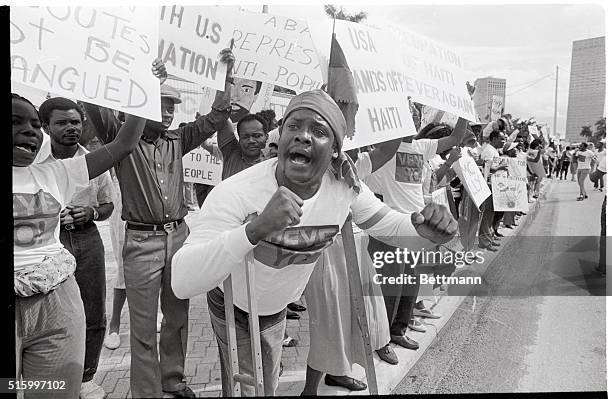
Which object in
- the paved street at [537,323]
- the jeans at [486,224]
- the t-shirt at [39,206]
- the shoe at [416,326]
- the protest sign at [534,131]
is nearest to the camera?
the t-shirt at [39,206]

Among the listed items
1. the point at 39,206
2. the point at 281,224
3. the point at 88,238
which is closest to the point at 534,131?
the point at 281,224

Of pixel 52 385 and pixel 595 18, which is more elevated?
pixel 595 18

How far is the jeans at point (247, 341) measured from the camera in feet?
7.31

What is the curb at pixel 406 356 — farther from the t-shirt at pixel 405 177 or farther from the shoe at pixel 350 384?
the t-shirt at pixel 405 177

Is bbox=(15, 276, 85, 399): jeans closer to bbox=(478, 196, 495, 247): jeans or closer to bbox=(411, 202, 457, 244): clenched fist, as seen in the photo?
bbox=(411, 202, 457, 244): clenched fist

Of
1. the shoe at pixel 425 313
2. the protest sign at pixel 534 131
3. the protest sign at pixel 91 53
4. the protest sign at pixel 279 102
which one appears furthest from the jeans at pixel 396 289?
the protest sign at pixel 534 131

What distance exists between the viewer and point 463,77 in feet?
7.79

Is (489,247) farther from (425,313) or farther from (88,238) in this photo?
(88,238)

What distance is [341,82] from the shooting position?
225cm

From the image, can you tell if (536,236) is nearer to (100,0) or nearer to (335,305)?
(335,305)

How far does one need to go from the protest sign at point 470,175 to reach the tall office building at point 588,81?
21.8 inches

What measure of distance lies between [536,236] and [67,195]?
234cm

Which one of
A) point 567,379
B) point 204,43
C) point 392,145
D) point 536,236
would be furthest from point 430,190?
point 204,43

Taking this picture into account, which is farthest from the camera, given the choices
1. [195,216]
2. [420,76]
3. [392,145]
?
[392,145]
